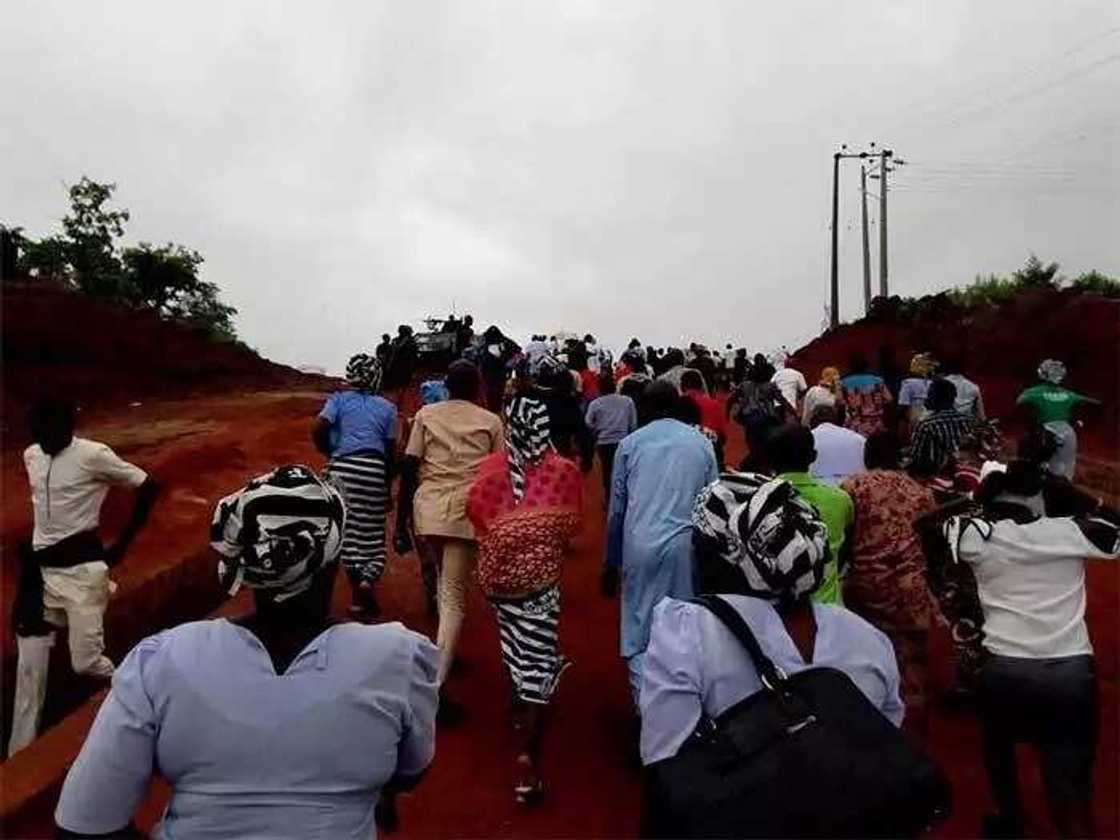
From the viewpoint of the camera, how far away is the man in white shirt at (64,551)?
17.0ft

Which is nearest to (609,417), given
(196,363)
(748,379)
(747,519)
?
(748,379)

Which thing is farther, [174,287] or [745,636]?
[174,287]

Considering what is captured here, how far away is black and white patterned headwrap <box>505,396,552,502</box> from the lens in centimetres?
450

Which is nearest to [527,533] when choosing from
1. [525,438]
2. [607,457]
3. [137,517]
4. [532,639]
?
[525,438]

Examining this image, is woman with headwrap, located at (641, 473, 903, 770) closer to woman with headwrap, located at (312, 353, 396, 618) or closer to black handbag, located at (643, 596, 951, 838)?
black handbag, located at (643, 596, 951, 838)

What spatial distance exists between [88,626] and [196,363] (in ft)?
79.1

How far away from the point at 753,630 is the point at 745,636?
65 mm

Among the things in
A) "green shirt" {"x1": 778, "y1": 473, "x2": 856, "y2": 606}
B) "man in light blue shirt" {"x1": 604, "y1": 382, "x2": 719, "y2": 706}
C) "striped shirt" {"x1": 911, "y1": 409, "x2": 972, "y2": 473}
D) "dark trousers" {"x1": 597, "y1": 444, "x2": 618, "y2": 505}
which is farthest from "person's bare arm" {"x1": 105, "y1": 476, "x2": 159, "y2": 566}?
"dark trousers" {"x1": 597, "y1": 444, "x2": 618, "y2": 505}

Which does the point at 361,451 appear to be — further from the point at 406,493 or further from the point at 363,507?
the point at 406,493

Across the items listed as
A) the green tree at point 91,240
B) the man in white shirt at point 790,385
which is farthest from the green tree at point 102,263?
the man in white shirt at point 790,385

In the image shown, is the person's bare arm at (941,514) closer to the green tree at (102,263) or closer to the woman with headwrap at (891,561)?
the woman with headwrap at (891,561)

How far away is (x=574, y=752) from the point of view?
209 inches

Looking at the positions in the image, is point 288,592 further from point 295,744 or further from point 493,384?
point 493,384

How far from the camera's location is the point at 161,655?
82.4 inches
